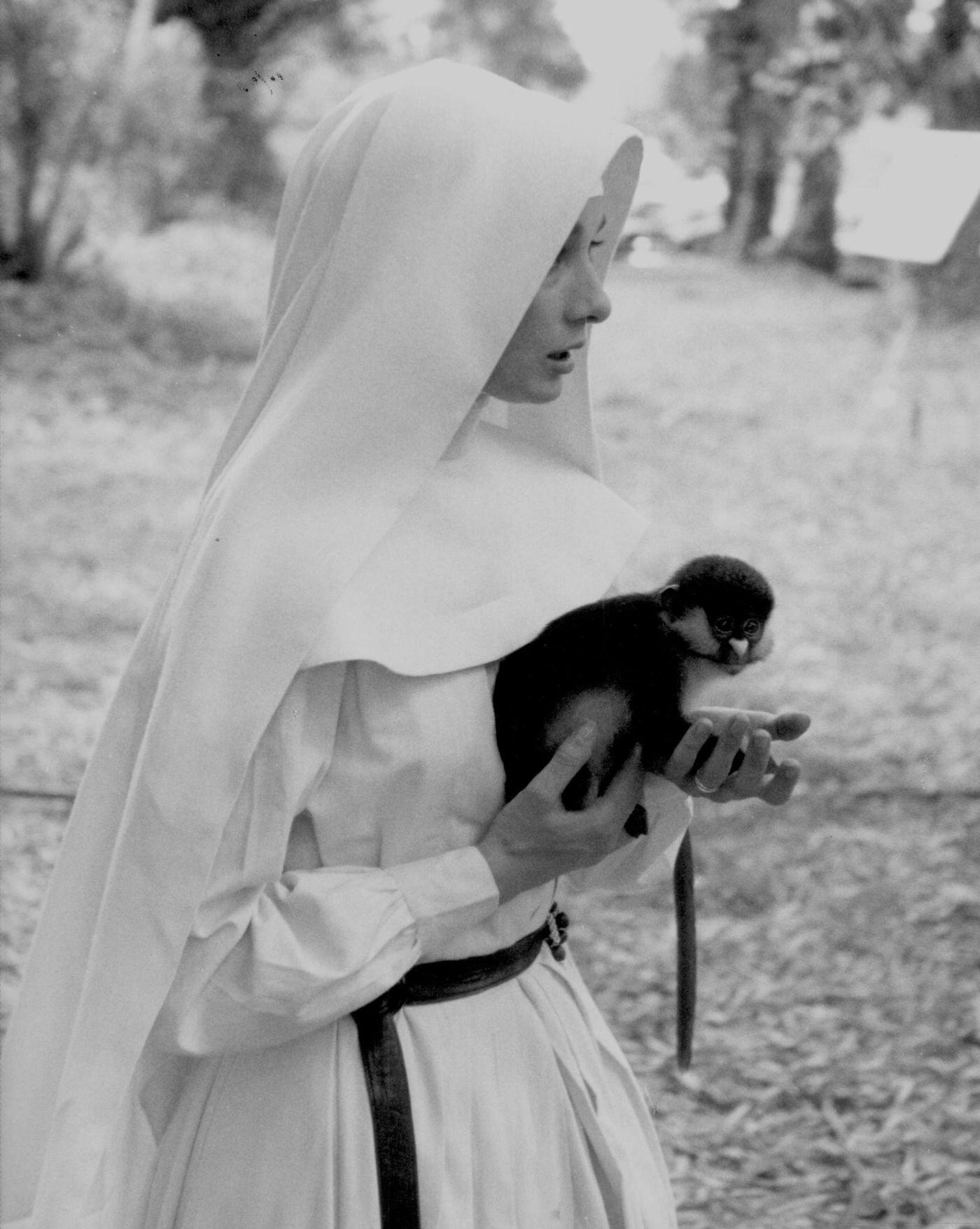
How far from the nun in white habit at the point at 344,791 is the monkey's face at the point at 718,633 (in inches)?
14.8

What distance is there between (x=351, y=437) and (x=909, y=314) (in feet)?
32.6

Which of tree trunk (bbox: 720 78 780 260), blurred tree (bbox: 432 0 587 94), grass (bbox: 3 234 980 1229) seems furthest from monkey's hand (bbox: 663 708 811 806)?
tree trunk (bbox: 720 78 780 260)

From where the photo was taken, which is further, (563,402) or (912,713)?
(912,713)

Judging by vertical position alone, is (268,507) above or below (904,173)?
above

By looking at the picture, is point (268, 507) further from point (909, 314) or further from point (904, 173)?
point (909, 314)

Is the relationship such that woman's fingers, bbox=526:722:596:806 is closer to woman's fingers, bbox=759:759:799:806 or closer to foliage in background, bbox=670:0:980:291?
woman's fingers, bbox=759:759:799:806

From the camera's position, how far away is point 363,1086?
1506 mm

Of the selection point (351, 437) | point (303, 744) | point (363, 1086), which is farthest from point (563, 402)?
point (363, 1086)

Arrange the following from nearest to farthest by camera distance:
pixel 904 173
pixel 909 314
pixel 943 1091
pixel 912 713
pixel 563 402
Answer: pixel 563 402 → pixel 943 1091 → pixel 912 713 → pixel 904 173 → pixel 909 314

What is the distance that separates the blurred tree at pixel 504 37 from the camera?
1109cm

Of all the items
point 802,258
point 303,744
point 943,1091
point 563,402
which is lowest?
point 802,258

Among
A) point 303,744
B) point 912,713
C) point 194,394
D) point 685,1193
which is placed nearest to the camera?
point 303,744

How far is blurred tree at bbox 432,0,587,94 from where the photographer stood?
11094mm

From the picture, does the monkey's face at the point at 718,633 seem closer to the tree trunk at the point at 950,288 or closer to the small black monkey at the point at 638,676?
the small black monkey at the point at 638,676
